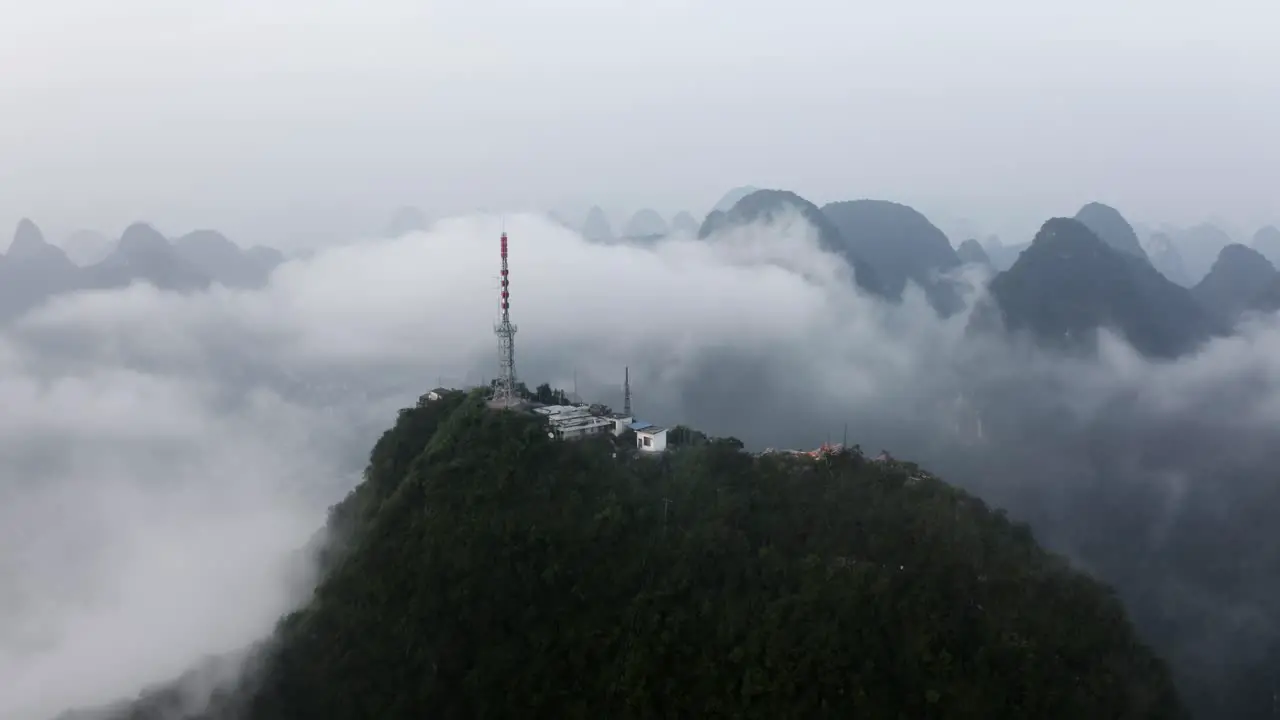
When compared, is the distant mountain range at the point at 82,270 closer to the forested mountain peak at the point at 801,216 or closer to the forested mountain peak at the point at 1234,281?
the forested mountain peak at the point at 801,216

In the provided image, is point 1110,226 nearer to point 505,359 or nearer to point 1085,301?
point 1085,301

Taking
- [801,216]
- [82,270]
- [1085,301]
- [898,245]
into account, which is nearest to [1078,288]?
[1085,301]

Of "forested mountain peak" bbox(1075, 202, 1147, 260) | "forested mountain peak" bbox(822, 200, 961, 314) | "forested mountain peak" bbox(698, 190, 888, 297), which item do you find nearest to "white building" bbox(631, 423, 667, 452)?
"forested mountain peak" bbox(698, 190, 888, 297)

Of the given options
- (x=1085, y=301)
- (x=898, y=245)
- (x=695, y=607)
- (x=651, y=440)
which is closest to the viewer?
(x=695, y=607)

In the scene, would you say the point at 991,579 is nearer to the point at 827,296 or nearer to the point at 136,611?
the point at 136,611

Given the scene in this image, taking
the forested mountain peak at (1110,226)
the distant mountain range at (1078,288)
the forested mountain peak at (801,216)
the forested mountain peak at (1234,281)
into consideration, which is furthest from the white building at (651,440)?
the forested mountain peak at (1110,226)

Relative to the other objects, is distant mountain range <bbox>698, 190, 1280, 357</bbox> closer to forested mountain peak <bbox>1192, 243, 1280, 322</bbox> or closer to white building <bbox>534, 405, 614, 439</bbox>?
forested mountain peak <bbox>1192, 243, 1280, 322</bbox>

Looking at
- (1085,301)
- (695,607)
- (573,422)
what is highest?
(1085,301)
